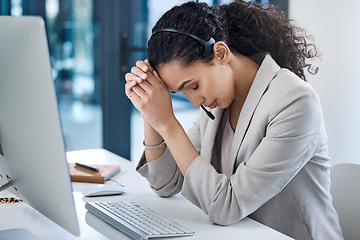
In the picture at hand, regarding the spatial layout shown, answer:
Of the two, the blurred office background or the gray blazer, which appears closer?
the gray blazer

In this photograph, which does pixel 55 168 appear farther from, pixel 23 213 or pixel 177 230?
pixel 23 213

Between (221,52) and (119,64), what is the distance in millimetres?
1611

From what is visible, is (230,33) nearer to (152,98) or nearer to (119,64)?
(152,98)

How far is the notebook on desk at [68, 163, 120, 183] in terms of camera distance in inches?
56.9

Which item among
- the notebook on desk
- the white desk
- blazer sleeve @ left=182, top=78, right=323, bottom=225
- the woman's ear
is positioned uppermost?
the woman's ear

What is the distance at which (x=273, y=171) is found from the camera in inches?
43.8

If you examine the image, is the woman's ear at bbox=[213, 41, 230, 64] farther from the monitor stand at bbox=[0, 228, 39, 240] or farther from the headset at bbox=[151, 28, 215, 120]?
the monitor stand at bbox=[0, 228, 39, 240]

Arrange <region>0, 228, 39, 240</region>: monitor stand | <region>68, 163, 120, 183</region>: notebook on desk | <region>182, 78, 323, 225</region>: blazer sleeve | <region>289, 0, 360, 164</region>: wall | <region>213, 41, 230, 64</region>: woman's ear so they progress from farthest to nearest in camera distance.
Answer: <region>289, 0, 360, 164</region>: wall, <region>68, 163, 120, 183</region>: notebook on desk, <region>213, 41, 230, 64</region>: woman's ear, <region>182, 78, 323, 225</region>: blazer sleeve, <region>0, 228, 39, 240</region>: monitor stand

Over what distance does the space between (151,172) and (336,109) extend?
1.97 metres

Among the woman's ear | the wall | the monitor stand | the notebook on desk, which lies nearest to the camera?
the monitor stand

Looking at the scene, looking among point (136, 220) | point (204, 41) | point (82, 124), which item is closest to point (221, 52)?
point (204, 41)

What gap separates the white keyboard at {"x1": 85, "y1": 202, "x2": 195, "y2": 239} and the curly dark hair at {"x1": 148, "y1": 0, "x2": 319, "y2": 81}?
0.40m

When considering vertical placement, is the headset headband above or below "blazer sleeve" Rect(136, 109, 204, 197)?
above

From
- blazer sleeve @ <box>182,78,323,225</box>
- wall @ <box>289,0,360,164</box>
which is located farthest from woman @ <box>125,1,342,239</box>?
wall @ <box>289,0,360,164</box>
